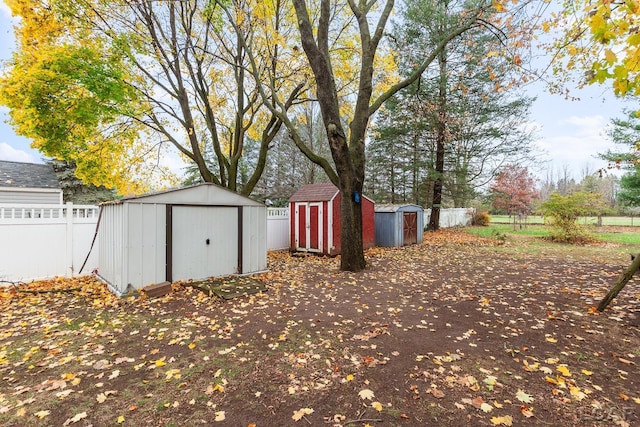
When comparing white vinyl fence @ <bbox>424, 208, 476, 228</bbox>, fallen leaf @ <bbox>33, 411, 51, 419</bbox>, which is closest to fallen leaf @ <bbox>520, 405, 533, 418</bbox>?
fallen leaf @ <bbox>33, 411, 51, 419</bbox>

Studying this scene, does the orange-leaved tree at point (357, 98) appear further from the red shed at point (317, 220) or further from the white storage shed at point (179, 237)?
the red shed at point (317, 220)

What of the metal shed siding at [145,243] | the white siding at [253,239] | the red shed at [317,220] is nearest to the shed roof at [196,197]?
the metal shed siding at [145,243]

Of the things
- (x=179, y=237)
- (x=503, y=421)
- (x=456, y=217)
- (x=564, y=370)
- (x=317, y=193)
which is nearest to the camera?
(x=503, y=421)

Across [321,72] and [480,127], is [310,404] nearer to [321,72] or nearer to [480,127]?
[321,72]

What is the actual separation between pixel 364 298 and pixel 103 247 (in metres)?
5.75

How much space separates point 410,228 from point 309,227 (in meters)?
4.95

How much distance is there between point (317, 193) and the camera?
1084cm

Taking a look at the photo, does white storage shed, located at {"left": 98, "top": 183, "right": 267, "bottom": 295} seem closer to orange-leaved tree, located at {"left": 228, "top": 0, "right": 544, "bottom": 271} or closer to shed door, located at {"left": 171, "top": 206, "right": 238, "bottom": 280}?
shed door, located at {"left": 171, "top": 206, "right": 238, "bottom": 280}

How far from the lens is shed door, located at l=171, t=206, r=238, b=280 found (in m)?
6.04

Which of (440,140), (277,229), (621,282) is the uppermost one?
(440,140)

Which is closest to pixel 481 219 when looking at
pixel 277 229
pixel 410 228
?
pixel 410 228

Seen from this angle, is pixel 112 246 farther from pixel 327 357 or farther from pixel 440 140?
pixel 440 140

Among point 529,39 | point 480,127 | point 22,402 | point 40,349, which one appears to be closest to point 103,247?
point 40,349

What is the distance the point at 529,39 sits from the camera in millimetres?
5465
